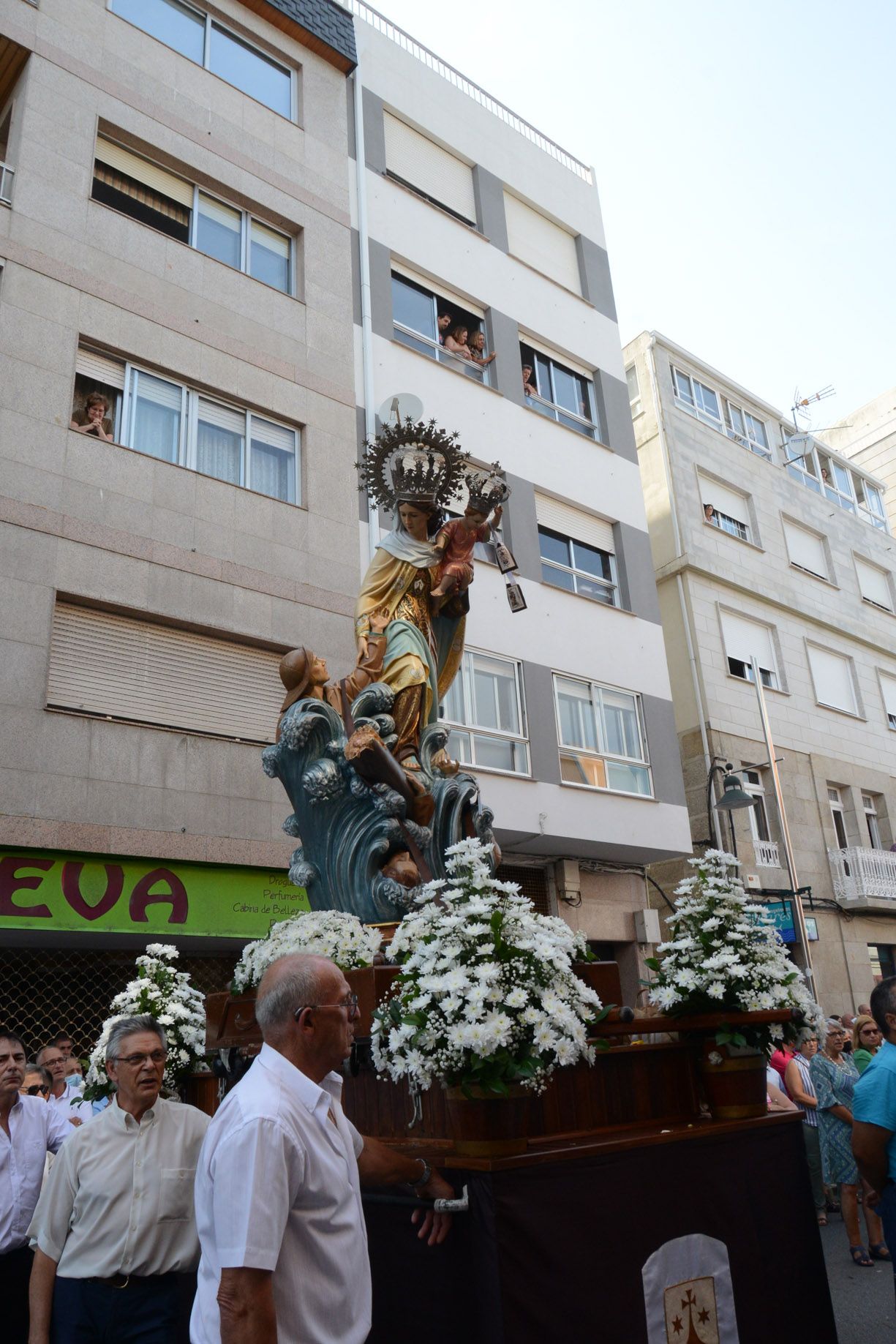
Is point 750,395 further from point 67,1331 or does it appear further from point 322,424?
point 67,1331

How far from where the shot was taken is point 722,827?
740 inches

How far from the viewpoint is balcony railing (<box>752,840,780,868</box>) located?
1931 centimetres

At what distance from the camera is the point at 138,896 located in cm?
1073

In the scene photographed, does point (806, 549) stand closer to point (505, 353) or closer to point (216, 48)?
point (505, 353)

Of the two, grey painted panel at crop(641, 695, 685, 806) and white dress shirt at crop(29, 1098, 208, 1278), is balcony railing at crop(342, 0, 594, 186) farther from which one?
Result: white dress shirt at crop(29, 1098, 208, 1278)

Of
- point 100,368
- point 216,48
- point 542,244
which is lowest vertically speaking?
point 100,368

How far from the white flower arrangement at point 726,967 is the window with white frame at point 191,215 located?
38.5 ft

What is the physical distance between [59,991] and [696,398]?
724 inches

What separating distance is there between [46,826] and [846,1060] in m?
7.40

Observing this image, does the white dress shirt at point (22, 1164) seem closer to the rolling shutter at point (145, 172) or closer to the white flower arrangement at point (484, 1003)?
A: the white flower arrangement at point (484, 1003)

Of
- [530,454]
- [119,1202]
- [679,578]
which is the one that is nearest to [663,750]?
[679,578]

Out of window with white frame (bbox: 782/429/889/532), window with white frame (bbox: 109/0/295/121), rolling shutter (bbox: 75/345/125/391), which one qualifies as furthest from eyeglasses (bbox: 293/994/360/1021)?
window with white frame (bbox: 782/429/889/532)

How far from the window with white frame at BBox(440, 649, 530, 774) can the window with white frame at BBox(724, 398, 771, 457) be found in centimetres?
1143

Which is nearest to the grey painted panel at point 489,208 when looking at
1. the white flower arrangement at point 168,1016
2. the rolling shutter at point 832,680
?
the rolling shutter at point 832,680
